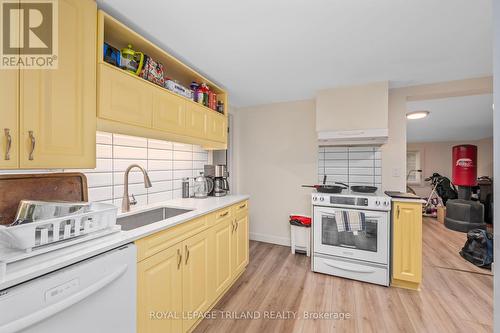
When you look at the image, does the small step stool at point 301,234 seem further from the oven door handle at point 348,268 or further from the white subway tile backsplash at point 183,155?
→ the white subway tile backsplash at point 183,155

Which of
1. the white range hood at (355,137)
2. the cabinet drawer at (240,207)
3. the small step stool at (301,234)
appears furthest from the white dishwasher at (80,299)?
the white range hood at (355,137)

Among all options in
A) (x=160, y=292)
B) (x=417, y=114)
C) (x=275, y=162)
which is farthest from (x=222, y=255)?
(x=417, y=114)

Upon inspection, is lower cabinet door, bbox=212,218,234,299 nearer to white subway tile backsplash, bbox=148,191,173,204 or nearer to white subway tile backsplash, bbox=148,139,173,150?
white subway tile backsplash, bbox=148,191,173,204

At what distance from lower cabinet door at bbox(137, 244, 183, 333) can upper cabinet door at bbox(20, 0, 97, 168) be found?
695 millimetres

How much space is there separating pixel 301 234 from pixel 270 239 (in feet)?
2.01

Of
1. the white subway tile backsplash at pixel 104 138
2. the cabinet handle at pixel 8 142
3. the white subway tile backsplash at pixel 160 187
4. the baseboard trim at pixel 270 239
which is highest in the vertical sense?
the white subway tile backsplash at pixel 104 138

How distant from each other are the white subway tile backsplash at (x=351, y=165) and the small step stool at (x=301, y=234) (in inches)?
25.8

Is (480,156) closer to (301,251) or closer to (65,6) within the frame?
(301,251)

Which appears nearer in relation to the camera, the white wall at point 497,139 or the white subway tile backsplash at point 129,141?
the white wall at point 497,139

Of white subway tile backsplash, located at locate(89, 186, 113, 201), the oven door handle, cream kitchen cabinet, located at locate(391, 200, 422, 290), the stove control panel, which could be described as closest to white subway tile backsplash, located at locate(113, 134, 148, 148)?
white subway tile backsplash, located at locate(89, 186, 113, 201)

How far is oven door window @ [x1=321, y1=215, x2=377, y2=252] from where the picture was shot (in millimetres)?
2199

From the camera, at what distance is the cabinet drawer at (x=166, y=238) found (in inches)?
45.5

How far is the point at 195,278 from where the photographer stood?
1.56 meters

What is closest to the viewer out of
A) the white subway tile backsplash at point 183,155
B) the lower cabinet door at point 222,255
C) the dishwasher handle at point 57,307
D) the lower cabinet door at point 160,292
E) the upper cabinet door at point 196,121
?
the dishwasher handle at point 57,307
